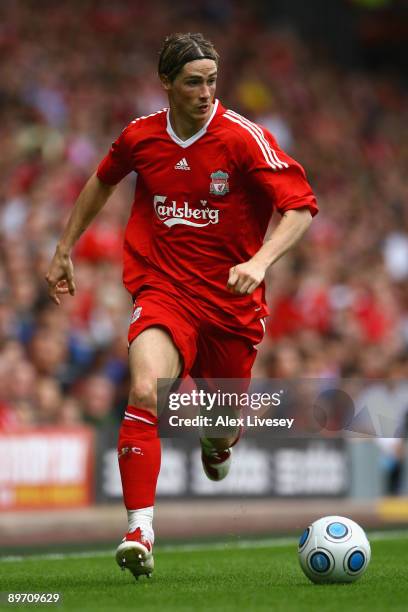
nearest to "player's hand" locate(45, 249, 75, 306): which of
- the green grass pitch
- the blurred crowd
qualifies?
Answer: the green grass pitch

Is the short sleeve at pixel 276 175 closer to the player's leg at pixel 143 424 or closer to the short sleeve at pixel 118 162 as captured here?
the short sleeve at pixel 118 162

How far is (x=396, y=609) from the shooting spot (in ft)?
19.3

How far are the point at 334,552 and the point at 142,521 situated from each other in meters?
0.92

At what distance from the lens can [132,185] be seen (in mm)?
17734

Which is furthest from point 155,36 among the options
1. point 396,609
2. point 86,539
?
point 396,609

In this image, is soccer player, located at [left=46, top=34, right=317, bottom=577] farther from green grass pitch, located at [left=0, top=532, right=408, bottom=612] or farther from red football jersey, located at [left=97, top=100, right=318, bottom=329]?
green grass pitch, located at [left=0, top=532, right=408, bottom=612]

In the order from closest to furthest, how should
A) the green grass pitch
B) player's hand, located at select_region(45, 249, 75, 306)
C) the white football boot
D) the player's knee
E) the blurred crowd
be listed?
the green grass pitch → the white football boot → the player's knee → player's hand, located at select_region(45, 249, 75, 306) → the blurred crowd

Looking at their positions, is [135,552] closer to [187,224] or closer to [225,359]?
[225,359]

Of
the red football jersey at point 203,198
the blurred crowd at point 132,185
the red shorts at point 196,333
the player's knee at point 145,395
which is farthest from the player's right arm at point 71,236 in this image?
the blurred crowd at point 132,185

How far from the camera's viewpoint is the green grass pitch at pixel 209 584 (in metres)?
6.04

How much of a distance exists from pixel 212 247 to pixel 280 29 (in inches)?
738

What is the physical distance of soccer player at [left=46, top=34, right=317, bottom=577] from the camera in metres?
6.90

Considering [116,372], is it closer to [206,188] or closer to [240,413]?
[240,413]

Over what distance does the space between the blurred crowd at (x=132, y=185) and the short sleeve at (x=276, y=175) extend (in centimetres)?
487
